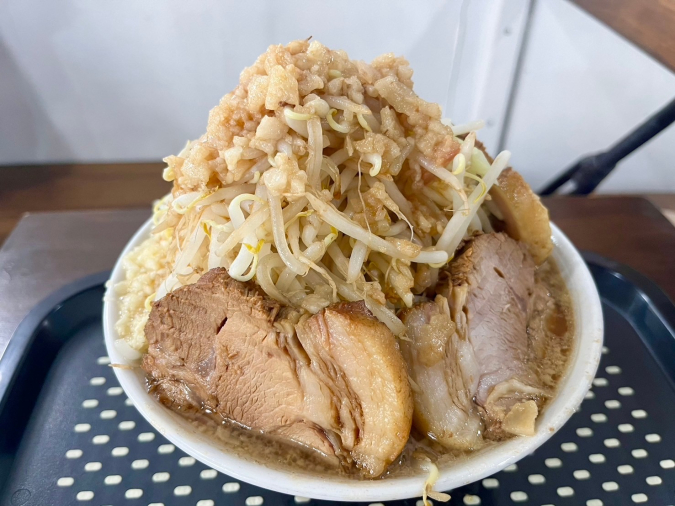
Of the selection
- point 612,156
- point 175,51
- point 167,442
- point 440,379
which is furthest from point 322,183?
point 175,51

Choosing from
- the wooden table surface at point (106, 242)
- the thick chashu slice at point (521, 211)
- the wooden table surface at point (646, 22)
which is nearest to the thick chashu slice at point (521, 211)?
the thick chashu slice at point (521, 211)

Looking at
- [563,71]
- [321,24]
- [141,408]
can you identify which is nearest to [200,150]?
[141,408]

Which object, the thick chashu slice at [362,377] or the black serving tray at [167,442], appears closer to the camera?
the thick chashu slice at [362,377]

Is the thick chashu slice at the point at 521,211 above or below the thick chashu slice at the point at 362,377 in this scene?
above

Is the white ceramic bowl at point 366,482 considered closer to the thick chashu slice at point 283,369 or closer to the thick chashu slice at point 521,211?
the thick chashu slice at point 283,369

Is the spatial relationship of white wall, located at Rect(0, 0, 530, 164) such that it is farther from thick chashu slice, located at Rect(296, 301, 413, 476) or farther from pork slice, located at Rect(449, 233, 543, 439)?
thick chashu slice, located at Rect(296, 301, 413, 476)

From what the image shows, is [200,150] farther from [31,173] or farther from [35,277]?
[31,173]

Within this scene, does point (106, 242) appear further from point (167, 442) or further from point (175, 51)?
point (175, 51)
